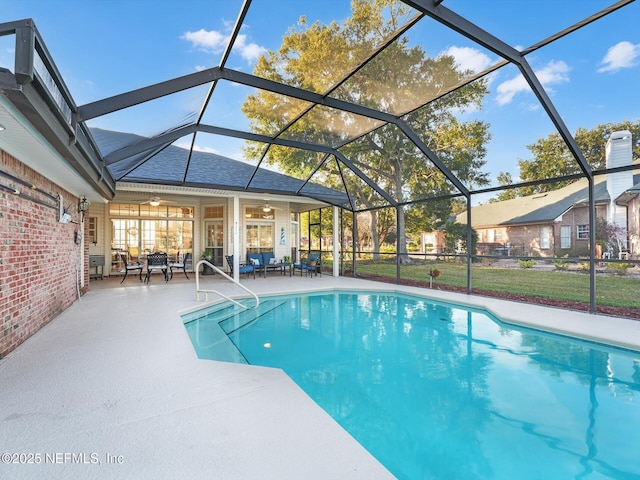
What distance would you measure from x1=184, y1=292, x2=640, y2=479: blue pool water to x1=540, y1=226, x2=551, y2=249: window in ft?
35.6

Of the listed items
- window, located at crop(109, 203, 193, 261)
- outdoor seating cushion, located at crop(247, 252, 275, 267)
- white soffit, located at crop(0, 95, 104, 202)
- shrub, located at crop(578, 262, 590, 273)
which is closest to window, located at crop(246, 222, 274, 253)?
outdoor seating cushion, located at crop(247, 252, 275, 267)

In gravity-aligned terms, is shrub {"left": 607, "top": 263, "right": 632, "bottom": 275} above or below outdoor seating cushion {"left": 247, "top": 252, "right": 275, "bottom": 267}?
below

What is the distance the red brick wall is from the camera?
3.54 meters

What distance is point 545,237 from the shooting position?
14.5 metres

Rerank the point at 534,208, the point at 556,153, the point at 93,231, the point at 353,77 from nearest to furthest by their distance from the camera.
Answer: the point at 353,77, the point at 93,231, the point at 556,153, the point at 534,208

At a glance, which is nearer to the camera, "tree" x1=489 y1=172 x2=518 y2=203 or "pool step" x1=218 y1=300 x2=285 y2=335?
"pool step" x1=218 y1=300 x2=285 y2=335

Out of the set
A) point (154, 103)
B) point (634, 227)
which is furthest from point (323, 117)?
point (634, 227)

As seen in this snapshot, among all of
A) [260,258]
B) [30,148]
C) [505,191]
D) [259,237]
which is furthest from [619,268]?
[505,191]

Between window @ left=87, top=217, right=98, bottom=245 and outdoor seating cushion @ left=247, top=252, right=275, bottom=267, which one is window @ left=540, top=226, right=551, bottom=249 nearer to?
outdoor seating cushion @ left=247, top=252, right=275, bottom=267

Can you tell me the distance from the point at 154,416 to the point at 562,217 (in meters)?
16.4

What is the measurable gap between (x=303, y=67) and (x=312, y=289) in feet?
19.2

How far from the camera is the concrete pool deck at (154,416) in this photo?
5.89ft

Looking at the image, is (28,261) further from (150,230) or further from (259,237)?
(259,237)

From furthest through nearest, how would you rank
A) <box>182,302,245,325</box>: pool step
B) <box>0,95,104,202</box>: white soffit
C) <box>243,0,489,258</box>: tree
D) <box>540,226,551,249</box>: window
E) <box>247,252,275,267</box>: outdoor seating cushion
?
<box>540,226,551,249</box>: window → <box>247,252,275,267</box>: outdoor seating cushion → <box>182,302,245,325</box>: pool step → <box>243,0,489,258</box>: tree → <box>0,95,104,202</box>: white soffit
